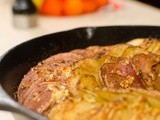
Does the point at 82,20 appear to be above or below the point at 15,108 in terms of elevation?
below

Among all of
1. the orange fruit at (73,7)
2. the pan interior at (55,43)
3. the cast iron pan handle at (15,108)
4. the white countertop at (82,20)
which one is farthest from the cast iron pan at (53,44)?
the orange fruit at (73,7)

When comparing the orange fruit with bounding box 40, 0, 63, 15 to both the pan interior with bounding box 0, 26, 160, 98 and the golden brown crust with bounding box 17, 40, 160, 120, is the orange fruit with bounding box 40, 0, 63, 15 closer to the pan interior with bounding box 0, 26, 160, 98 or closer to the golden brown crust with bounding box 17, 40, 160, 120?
the pan interior with bounding box 0, 26, 160, 98

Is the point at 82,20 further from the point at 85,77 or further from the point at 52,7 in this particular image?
the point at 85,77

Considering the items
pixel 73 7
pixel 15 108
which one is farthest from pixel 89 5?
pixel 15 108

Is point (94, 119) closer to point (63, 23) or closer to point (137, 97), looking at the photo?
point (137, 97)

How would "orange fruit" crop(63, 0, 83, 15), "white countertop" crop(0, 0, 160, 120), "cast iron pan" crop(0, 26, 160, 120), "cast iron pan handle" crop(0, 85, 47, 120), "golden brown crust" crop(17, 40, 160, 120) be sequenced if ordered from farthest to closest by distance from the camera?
"orange fruit" crop(63, 0, 83, 15) < "white countertop" crop(0, 0, 160, 120) < "cast iron pan" crop(0, 26, 160, 120) < "golden brown crust" crop(17, 40, 160, 120) < "cast iron pan handle" crop(0, 85, 47, 120)

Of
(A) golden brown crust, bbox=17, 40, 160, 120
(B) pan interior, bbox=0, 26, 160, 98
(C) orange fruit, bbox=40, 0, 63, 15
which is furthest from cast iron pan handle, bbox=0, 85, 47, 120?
(C) orange fruit, bbox=40, 0, 63, 15
